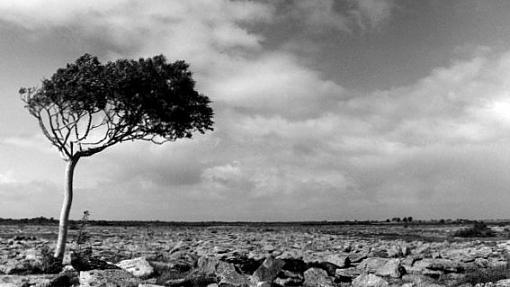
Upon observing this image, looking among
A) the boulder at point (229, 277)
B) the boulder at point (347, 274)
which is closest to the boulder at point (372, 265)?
the boulder at point (347, 274)

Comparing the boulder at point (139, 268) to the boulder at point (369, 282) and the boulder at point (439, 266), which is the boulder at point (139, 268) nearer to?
the boulder at point (369, 282)

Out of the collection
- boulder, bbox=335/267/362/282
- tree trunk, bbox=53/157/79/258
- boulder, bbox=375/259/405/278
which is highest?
tree trunk, bbox=53/157/79/258

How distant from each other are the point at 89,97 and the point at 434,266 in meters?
18.6

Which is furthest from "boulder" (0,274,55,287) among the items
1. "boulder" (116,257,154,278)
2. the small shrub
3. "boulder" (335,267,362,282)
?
"boulder" (335,267,362,282)

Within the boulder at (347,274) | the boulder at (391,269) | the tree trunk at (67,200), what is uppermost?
the tree trunk at (67,200)

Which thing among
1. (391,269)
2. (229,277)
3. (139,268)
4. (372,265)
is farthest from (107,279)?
(372,265)

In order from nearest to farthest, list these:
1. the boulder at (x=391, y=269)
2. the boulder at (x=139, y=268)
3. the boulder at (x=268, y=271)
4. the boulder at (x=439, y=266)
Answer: the boulder at (x=268, y=271) < the boulder at (x=139, y=268) < the boulder at (x=391, y=269) < the boulder at (x=439, y=266)

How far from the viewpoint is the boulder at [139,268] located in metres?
18.7

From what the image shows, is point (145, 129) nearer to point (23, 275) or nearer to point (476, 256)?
point (23, 275)

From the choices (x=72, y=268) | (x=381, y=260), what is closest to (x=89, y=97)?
(x=72, y=268)

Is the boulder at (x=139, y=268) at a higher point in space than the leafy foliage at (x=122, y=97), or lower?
lower

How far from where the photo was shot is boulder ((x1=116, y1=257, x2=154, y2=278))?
1873cm

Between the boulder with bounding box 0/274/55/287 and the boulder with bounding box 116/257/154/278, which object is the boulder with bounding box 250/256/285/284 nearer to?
the boulder with bounding box 116/257/154/278

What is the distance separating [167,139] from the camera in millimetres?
27250
